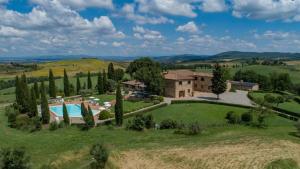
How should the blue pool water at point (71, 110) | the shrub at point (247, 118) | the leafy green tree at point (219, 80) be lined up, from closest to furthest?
the shrub at point (247, 118) → the blue pool water at point (71, 110) → the leafy green tree at point (219, 80)

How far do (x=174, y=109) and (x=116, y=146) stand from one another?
20.6m

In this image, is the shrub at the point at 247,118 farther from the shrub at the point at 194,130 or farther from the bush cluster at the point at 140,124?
the bush cluster at the point at 140,124

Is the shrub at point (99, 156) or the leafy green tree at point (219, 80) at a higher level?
the leafy green tree at point (219, 80)

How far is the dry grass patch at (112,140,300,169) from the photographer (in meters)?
23.7

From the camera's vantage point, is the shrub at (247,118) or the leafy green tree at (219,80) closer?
the shrub at (247,118)

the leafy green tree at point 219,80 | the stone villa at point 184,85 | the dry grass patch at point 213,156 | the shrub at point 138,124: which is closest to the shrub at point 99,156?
the dry grass patch at point 213,156

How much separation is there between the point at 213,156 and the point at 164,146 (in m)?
5.52

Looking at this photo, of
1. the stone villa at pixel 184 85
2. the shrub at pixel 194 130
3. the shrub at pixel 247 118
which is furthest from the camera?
the stone villa at pixel 184 85

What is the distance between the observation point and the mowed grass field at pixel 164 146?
79.9ft

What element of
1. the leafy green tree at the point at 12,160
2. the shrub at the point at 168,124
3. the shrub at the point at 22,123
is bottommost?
the shrub at the point at 22,123

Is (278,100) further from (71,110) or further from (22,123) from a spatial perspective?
(22,123)

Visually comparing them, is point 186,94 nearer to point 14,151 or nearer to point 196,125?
point 196,125

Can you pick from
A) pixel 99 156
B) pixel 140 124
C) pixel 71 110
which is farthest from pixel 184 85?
pixel 99 156

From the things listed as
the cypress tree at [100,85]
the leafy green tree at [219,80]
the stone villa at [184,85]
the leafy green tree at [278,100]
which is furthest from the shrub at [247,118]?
the cypress tree at [100,85]
